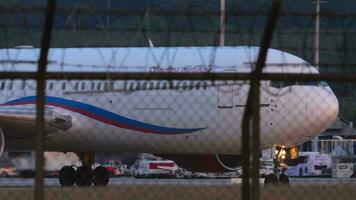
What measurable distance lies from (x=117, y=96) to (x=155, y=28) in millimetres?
10507

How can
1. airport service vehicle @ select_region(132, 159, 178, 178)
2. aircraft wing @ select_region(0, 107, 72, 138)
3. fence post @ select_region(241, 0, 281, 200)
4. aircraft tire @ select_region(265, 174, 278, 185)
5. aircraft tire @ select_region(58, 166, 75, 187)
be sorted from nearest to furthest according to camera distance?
fence post @ select_region(241, 0, 281, 200), aircraft tire @ select_region(265, 174, 278, 185), aircraft wing @ select_region(0, 107, 72, 138), aircraft tire @ select_region(58, 166, 75, 187), airport service vehicle @ select_region(132, 159, 178, 178)

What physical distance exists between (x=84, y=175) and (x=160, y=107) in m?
3.42

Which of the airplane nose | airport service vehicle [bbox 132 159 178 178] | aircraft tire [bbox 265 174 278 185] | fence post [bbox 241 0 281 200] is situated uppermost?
the airplane nose

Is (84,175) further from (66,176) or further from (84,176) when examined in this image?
(66,176)

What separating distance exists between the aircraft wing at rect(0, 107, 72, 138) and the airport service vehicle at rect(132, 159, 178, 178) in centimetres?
1515

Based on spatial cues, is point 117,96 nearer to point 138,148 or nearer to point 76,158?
point 138,148

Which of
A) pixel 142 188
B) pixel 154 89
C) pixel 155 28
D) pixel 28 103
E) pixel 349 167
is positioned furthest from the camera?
pixel 349 167

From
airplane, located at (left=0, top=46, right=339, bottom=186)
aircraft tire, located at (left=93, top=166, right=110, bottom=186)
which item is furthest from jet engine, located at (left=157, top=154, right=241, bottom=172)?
aircraft tire, located at (left=93, top=166, right=110, bottom=186)

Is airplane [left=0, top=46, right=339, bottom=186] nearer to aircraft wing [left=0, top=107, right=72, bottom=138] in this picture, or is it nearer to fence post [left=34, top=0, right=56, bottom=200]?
aircraft wing [left=0, top=107, right=72, bottom=138]

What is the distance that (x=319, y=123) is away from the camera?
76.2 feet

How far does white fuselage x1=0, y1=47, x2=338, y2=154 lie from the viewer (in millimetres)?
22516

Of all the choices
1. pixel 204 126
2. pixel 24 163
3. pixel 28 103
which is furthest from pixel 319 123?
pixel 24 163

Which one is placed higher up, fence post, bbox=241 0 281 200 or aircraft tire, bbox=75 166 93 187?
fence post, bbox=241 0 281 200

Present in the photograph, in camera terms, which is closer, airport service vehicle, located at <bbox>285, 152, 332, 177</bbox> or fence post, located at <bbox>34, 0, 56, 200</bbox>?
fence post, located at <bbox>34, 0, 56, 200</bbox>
